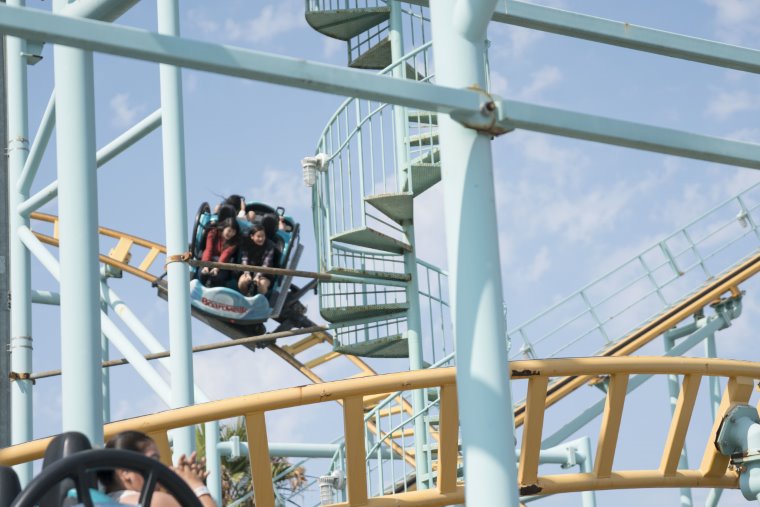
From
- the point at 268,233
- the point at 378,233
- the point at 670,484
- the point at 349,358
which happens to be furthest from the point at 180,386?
the point at 349,358

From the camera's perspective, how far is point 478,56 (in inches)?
155

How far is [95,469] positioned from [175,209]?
167 inches

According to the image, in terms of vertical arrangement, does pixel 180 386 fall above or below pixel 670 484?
above

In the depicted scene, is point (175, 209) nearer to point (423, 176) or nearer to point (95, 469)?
point (95, 469)

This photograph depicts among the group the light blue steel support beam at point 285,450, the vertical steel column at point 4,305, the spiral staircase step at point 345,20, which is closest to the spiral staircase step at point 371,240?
the spiral staircase step at point 345,20

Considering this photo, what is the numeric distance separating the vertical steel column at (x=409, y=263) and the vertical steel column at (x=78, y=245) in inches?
269

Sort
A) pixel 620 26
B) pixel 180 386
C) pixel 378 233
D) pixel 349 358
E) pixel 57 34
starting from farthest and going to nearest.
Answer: pixel 349 358 → pixel 378 233 → pixel 180 386 → pixel 620 26 → pixel 57 34

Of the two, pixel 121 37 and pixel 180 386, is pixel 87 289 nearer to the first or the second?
pixel 121 37

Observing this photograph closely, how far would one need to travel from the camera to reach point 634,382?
41.6 feet

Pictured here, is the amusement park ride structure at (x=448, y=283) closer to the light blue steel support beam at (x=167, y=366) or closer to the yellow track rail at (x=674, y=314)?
the light blue steel support beam at (x=167, y=366)

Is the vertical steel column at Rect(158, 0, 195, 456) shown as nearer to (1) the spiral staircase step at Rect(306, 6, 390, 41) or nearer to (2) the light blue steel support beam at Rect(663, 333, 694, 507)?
(2) the light blue steel support beam at Rect(663, 333, 694, 507)

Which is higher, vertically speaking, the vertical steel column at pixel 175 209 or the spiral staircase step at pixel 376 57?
the spiral staircase step at pixel 376 57

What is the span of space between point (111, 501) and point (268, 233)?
1296cm

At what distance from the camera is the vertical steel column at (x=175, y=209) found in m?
6.79
